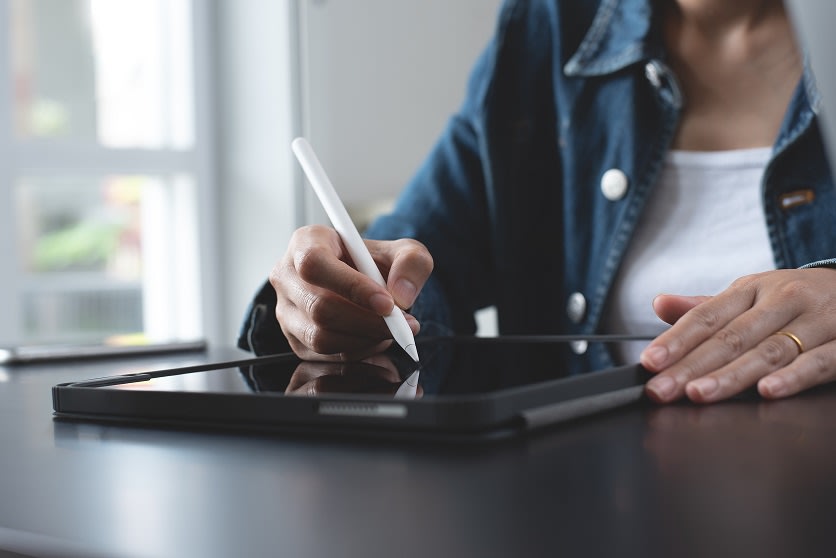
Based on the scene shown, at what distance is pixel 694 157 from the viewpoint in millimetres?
944

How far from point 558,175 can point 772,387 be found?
2.14 feet

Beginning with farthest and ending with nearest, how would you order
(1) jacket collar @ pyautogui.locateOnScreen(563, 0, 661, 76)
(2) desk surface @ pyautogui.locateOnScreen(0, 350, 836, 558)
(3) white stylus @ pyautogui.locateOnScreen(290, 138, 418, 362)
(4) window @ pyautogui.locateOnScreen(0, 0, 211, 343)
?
(4) window @ pyautogui.locateOnScreen(0, 0, 211, 343) < (1) jacket collar @ pyautogui.locateOnScreen(563, 0, 661, 76) < (3) white stylus @ pyautogui.locateOnScreen(290, 138, 418, 362) < (2) desk surface @ pyautogui.locateOnScreen(0, 350, 836, 558)

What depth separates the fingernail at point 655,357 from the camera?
450mm

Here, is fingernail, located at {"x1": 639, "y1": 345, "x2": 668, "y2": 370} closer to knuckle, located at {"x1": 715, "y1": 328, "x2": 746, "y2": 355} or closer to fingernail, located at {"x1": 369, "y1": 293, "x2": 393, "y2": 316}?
knuckle, located at {"x1": 715, "y1": 328, "x2": 746, "y2": 355}

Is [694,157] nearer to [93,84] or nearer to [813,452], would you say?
[813,452]

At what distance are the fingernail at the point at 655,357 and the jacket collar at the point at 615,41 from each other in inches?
23.2

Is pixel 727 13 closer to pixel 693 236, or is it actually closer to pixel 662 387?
pixel 693 236

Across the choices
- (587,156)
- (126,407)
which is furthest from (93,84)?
(126,407)

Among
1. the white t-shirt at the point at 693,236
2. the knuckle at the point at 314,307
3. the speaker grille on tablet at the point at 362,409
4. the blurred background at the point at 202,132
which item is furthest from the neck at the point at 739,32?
the blurred background at the point at 202,132

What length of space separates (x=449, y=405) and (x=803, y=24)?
19 cm

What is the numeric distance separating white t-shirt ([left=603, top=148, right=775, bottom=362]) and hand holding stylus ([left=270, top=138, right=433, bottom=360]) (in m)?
0.38

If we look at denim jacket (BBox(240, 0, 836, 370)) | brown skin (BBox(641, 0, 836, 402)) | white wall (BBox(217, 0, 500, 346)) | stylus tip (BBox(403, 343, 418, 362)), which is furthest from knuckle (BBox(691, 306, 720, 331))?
white wall (BBox(217, 0, 500, 346))

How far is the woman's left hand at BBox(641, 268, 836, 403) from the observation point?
45 centimetres

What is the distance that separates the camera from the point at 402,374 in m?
0.46
